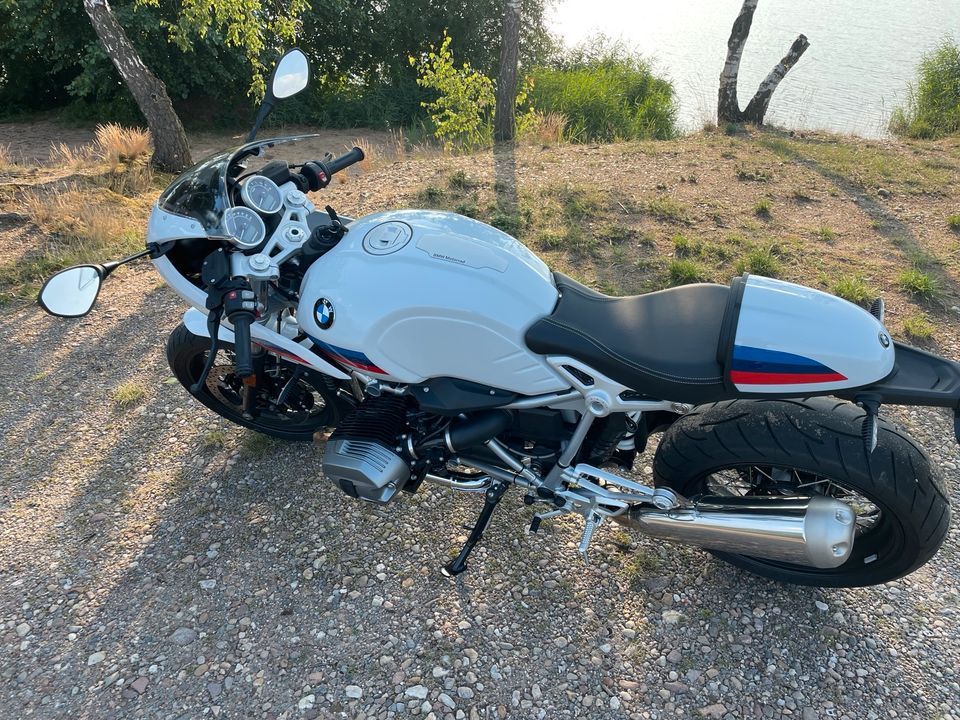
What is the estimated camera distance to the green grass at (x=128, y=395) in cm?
371

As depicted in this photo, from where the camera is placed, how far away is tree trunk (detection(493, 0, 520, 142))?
8.93m

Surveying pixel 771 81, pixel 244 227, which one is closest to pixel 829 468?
pixel 244 227

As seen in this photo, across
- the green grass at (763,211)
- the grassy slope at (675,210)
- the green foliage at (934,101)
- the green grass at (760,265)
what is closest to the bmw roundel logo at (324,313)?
the grassy slope at (675,210)

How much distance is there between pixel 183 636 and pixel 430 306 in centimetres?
160

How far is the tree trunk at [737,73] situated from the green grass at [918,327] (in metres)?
6.70

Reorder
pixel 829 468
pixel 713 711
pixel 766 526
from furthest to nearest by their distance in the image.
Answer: pixel 713 711 → pixel 766 526 → pixel 829 468

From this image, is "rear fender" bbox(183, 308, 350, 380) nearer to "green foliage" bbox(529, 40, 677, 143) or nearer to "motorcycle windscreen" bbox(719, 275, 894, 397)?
"motorcycle windscreen" bbox(719, 275, 894, 397)

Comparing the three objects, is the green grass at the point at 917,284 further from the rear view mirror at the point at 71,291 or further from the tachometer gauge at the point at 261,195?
the rear view mirror at the point at 71,291

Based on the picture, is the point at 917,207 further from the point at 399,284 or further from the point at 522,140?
the point at 399,284

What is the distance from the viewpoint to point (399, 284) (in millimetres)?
2070

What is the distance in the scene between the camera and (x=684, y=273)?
15.3ft

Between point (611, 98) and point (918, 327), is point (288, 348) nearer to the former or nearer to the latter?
point (918, 327)

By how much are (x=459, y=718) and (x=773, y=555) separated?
1174mm

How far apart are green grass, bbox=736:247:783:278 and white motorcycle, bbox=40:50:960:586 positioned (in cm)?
271
